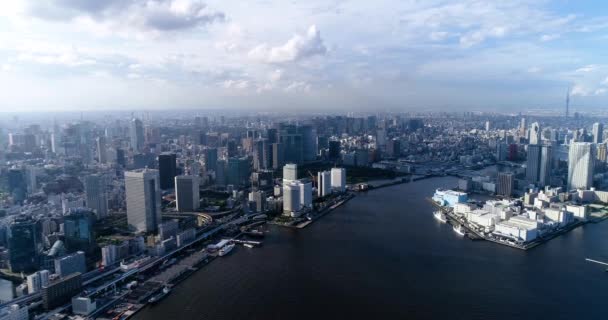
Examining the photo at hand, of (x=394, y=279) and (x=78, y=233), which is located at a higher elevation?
(x=78, y=233)

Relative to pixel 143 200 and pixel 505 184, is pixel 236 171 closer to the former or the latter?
pixel 143 200

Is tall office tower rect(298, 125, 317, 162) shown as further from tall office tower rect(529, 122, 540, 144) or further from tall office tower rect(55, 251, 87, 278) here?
tall office tower rect(55, 251, 87, 278)

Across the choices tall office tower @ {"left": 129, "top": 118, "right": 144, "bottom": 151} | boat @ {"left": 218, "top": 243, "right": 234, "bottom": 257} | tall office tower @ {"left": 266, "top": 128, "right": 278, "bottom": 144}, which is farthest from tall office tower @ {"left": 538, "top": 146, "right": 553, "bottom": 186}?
tall office tower @ {"left": 129, "top": 118, "right": 144, "bottom": 151}

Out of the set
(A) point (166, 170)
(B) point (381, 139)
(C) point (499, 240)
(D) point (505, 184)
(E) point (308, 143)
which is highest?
(E) point (308, 143)

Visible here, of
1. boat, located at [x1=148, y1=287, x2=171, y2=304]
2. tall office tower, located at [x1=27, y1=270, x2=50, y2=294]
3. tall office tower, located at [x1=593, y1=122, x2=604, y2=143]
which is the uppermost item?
tall office tower, located at [x1=593, y1=122, x2=604, y2=143]

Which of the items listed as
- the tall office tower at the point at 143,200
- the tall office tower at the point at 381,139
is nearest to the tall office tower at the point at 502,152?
the tall office tower at the point at 381,139

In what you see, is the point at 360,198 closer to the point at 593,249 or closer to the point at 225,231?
the point at 225,231

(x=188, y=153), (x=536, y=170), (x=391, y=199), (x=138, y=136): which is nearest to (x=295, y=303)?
(x=391, y=199)

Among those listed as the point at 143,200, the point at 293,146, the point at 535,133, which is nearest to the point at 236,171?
the point at 143,200
